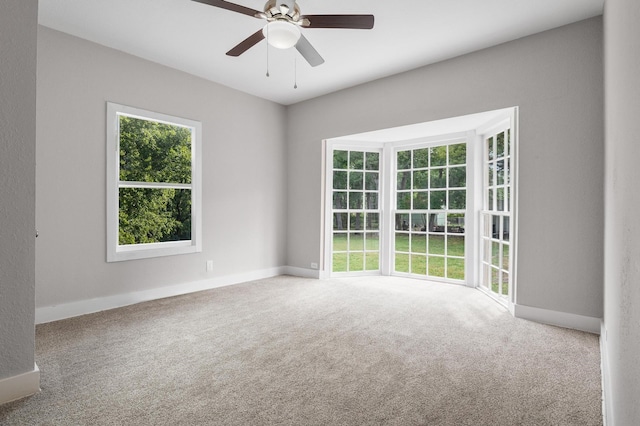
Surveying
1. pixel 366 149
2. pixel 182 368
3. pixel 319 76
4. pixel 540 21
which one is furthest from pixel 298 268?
pixel 540 21

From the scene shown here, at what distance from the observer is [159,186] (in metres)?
4.07

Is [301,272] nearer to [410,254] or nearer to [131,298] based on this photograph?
[410,254]

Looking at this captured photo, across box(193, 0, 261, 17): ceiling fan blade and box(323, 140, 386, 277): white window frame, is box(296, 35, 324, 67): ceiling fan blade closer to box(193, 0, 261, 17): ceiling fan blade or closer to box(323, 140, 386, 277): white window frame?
box(193, 0, 261, 17): ceiling fan blade

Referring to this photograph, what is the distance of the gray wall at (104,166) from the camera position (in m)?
3.22

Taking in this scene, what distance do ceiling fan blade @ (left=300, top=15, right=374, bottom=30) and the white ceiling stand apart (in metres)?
0.49

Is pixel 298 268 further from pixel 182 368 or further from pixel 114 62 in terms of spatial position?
pixel 114 62

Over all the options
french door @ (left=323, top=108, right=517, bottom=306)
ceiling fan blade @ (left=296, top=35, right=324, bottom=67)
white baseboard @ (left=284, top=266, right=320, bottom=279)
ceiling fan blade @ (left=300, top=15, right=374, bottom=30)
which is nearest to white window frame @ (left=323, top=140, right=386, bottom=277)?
french door @ (left=323, top=108, right=517, bottom=306)

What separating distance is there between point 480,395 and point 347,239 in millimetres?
3539

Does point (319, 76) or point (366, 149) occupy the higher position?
point (319, 76)

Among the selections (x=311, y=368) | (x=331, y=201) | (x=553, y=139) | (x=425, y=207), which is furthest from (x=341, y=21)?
(x=425, y=207)

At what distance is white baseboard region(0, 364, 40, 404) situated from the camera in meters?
1.86

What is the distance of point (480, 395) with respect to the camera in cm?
196

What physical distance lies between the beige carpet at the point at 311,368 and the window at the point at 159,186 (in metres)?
0.98

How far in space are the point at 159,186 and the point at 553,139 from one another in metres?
4.23
